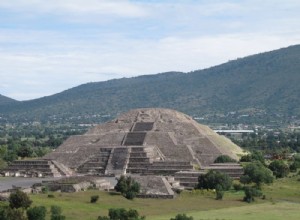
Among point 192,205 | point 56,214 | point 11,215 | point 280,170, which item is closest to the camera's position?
point 11,215

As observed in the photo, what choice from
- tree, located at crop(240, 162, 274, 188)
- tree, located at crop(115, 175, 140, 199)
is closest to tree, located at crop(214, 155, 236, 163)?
tree, located at crop(240, 162, 274, 188)

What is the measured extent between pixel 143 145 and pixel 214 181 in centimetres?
2566

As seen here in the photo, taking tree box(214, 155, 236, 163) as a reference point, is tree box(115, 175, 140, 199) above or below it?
below

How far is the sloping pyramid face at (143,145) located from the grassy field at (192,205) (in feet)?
58.4

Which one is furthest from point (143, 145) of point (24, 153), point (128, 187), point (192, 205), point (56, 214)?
point (56, 214)

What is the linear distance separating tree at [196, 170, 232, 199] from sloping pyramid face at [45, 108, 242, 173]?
38.3 feet

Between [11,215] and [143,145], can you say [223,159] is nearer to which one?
[143,145]

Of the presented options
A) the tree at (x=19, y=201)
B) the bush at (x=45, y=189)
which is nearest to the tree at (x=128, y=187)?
the bush at (x=45, y=189)

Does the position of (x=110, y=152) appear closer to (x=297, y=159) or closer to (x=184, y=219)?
(x=297, y=159)

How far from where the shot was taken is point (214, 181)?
237ft

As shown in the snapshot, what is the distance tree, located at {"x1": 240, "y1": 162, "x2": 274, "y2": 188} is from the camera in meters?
74.4

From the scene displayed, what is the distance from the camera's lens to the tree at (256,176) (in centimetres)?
7444

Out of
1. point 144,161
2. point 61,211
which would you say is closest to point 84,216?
point 61,211

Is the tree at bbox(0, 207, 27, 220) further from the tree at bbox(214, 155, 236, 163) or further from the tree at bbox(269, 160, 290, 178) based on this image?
the tree at bbox(214, 155, 236, 163)
